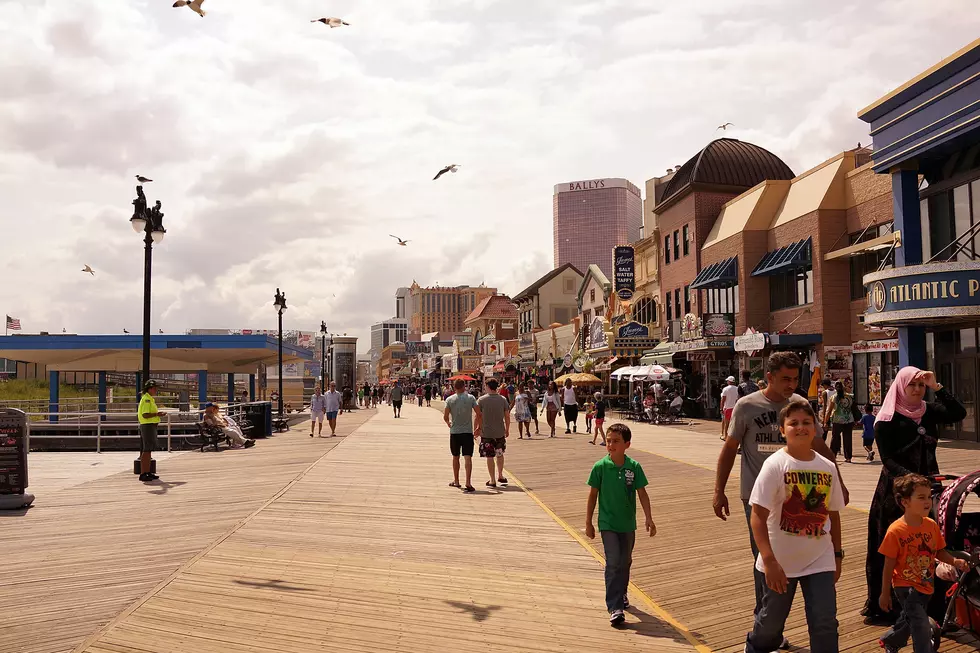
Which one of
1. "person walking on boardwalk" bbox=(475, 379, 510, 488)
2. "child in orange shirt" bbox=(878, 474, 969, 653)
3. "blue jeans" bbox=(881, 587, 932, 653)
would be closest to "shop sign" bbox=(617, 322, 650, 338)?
"person walking on boardwalk" bbox=(475, 379, 510, 488)

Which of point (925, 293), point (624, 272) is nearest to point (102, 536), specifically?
point (925, 293)

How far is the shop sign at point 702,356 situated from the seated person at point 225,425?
21757 millimetres

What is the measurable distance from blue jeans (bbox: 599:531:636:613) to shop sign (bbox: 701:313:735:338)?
28648 mm

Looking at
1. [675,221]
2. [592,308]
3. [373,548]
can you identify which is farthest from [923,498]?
[592,308]

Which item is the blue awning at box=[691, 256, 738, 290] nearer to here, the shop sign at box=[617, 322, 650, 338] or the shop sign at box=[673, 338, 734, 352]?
the shop sign at box=[673, 338, 734, 352]

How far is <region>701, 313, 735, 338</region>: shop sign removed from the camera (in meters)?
33.4

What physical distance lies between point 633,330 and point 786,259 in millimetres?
12904

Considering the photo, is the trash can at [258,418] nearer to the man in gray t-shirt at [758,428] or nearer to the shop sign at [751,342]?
the shop sign at [751,342]

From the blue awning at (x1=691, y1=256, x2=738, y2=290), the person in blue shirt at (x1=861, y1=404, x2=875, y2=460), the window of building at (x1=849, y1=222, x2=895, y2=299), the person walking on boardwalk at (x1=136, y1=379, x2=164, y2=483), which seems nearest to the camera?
the person walking on boardwalk at (x1=136, y1=379, x2=164, y2=483)

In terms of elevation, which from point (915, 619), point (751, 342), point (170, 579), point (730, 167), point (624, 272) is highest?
point (730, 167)

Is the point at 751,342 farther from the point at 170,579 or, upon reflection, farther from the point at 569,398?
the point at 170,579

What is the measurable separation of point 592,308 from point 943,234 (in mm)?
35570

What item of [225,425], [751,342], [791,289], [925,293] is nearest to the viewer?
[925,293]

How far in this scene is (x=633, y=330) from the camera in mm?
42219
